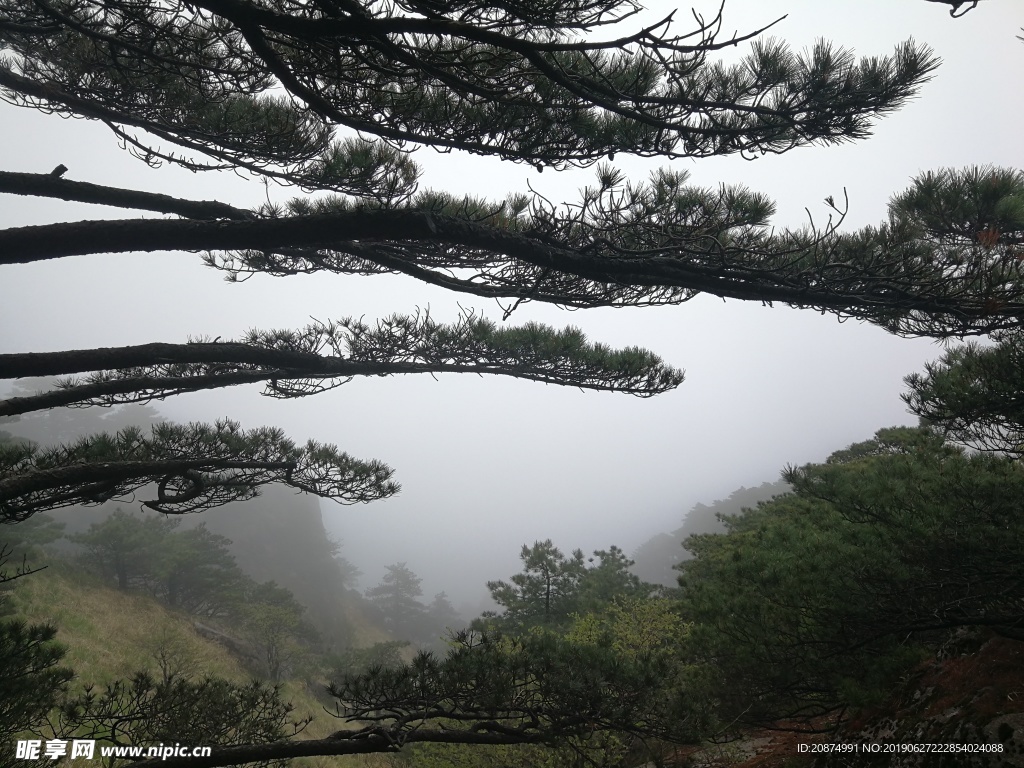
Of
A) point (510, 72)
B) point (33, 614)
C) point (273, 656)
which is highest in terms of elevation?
point (510, 72)

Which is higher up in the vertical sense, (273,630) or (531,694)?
(531,694)

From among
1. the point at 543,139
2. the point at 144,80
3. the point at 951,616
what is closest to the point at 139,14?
the point at 144,80

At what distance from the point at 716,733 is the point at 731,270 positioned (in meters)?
2.66

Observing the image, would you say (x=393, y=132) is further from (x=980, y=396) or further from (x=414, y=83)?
(x=980, y=396)

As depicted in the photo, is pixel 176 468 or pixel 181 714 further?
pixel 176 468

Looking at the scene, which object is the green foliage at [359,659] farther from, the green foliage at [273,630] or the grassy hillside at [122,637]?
the green foliage at [273,630]

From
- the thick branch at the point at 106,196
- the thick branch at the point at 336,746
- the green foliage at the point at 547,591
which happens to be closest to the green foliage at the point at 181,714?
the thick branch at the point at 336,746

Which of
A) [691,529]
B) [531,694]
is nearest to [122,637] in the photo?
[531,694]

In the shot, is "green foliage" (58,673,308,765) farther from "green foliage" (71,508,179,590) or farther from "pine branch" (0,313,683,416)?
"green foliage" (71,508,179,590)

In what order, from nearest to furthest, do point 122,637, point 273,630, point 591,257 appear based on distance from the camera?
point 591,257, point 122,637, point 273,630

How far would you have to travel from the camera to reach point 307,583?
28578 mm

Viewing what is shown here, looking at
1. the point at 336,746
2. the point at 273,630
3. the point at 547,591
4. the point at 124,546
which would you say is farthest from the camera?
the point at 273,630

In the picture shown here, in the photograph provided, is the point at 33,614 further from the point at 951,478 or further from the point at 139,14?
the point at 951,478

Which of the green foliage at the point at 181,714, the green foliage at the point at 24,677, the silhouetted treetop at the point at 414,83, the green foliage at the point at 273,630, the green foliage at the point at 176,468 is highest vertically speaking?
the silhouetted treetop at the point at 414,83
